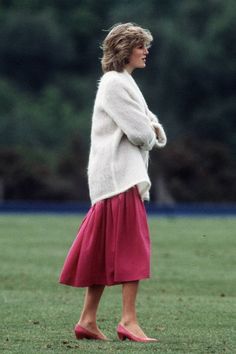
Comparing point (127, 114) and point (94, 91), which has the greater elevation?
point (94, 91)

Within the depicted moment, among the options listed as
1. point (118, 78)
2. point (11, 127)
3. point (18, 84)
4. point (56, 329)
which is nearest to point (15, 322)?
point (56, 329)

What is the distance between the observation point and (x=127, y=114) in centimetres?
830

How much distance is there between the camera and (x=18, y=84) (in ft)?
277

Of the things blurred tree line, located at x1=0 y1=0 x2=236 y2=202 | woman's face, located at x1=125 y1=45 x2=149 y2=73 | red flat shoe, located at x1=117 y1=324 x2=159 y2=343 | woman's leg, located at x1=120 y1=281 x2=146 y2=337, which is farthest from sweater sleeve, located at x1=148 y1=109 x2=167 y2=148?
blurred tree line, located at x1=0 y1=0 x2=236 y2=202

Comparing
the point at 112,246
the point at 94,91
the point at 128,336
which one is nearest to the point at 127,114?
the point at 112,246

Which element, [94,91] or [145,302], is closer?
[145,302]

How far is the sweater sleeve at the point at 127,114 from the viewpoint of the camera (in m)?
8.30

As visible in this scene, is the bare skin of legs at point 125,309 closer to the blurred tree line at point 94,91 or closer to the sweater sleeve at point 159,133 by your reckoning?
the sweater sleeve at point 159,133

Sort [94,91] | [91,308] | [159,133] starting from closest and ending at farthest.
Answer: [91,308] < [159,133] < [94,91]

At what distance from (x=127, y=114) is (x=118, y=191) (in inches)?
19.1

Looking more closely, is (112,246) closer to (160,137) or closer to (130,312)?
(130,312)

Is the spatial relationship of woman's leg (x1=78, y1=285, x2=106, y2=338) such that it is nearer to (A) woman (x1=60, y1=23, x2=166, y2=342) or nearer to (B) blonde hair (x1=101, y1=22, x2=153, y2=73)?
(A) woman (x1=60, y1=23, x2=166, y2=342)

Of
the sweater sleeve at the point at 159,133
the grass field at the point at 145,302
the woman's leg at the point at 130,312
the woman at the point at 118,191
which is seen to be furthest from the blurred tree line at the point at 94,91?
the woman's leg at the point at 130,312

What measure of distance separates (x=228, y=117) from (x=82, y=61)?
16.1m
